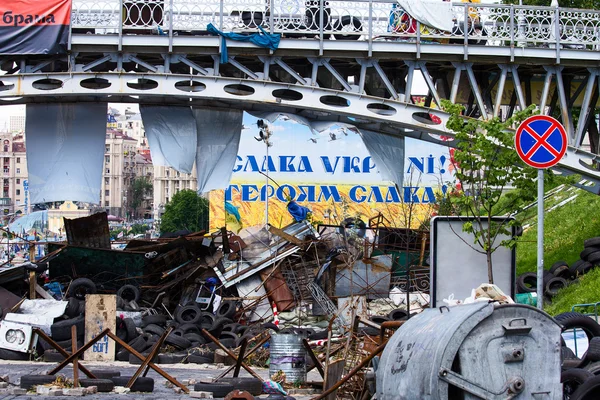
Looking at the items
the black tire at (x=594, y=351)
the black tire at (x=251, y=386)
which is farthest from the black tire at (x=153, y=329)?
the black tire at (x=594, y=351)

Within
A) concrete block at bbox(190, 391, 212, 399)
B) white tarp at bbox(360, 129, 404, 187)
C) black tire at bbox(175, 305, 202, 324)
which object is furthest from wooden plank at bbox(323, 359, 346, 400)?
white tarp at bbox(360, 129, 404, 187)

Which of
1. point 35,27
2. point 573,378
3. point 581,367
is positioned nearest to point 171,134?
point 35,27

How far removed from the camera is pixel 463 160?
69.1 feet

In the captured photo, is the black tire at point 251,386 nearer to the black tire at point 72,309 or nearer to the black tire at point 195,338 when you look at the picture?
the black tire at point 195,338

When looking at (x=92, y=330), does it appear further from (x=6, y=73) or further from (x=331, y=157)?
(x=331, y=157)

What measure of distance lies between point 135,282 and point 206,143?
525 cm

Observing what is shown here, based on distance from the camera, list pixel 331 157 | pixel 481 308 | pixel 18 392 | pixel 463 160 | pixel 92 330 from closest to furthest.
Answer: pixel 481 308 < pixel 18 392 < pixel 463 160 < pixel 92 330 < pixel 331 157

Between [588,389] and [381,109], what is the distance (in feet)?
66.6

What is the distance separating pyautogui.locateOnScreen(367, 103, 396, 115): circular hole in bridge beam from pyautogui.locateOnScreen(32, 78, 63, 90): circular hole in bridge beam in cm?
884

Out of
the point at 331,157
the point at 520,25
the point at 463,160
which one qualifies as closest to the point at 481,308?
the point at 463,160

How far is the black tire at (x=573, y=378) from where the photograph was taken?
449 inches

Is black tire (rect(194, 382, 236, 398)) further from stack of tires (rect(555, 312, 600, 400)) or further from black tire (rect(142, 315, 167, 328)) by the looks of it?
black tire (rect(142, 315, 167, 328))

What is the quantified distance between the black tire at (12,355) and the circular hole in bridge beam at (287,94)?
1110 centimetres

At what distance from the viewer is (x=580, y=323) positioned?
15562mm
